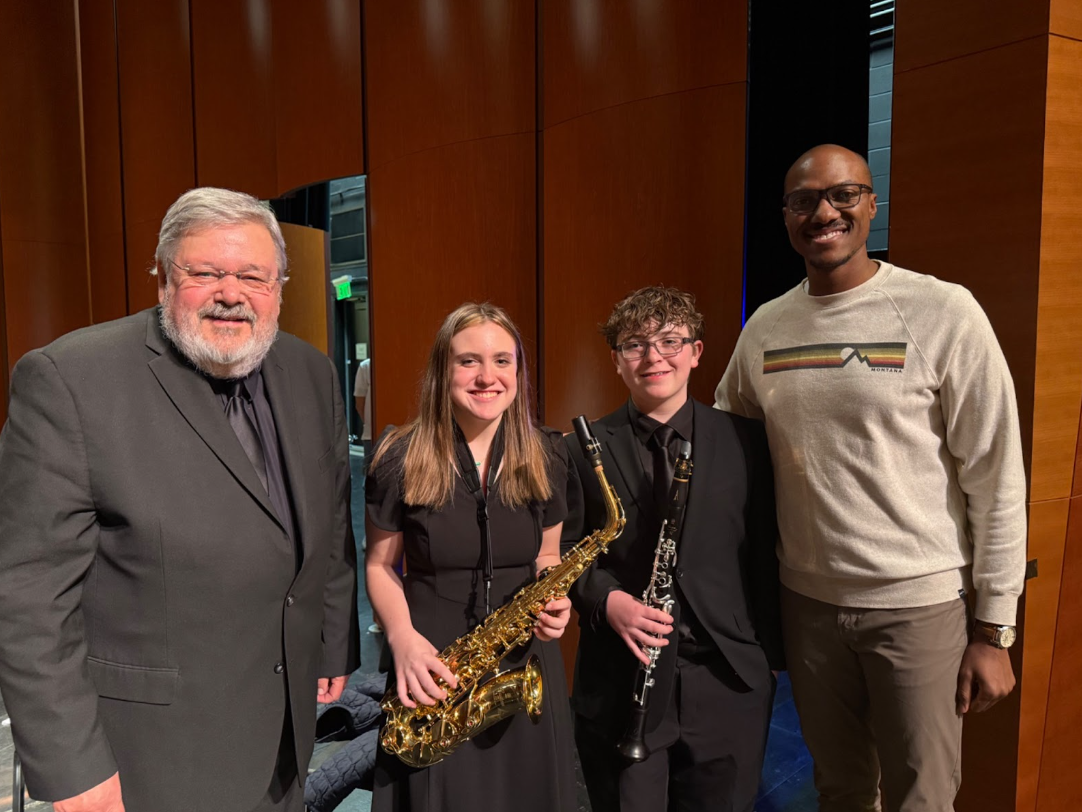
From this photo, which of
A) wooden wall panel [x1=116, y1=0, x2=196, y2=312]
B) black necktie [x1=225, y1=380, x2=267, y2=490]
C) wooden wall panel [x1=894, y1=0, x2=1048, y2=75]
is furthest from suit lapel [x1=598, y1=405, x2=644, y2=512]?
wooden wall panel [x1=116, y1=0, x2=196, y2=312]

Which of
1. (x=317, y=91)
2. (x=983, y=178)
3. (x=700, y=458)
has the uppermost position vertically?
(x=317, y=91)

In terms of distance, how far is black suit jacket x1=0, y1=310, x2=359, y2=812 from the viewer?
1357 mm

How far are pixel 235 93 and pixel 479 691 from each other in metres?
6.46

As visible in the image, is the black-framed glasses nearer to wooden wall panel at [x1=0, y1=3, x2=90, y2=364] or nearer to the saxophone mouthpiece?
the saxophone mouthpiece

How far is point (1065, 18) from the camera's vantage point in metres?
2.16

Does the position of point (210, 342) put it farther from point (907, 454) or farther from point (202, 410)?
point (907, 454)

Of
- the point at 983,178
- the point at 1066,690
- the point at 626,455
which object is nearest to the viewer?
the point at 626,455

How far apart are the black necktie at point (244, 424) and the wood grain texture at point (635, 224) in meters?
2.20

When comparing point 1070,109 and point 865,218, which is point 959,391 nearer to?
point 865,218

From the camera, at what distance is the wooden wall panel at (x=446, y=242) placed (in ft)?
13.4

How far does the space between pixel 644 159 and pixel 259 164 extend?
14.5ft

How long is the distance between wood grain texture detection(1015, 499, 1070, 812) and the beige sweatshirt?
61 centimetres

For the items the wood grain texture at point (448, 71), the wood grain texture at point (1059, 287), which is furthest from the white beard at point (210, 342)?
the wood grain texture at point (448, 71)

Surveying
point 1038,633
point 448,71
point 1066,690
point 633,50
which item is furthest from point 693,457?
point 448,71
